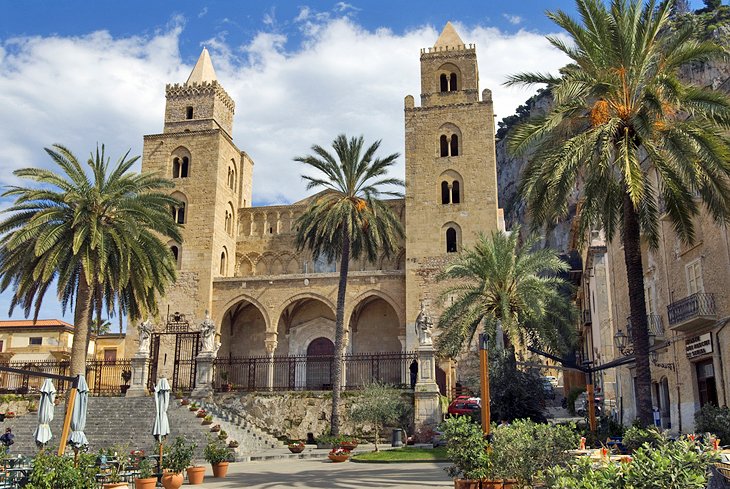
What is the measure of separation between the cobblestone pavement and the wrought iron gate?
12.3m

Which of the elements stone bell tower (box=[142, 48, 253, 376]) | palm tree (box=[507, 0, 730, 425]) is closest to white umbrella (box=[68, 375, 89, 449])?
palm tree (box=[507, 0, 730, 425])

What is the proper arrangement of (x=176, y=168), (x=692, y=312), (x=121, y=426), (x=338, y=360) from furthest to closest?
(x=176, y=168) → (x=338, y=360) → (x=121, y=426) → (x=692, y=312)

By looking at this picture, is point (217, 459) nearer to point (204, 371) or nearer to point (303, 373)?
point (204, 371)

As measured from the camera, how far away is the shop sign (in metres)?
17.8

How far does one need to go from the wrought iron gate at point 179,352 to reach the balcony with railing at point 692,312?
18.8 m

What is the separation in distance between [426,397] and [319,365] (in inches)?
484

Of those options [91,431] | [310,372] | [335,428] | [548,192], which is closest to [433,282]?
[310,372]

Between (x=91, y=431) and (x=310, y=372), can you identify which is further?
(x=310, y=372)

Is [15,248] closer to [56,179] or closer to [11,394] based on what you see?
[56,179]

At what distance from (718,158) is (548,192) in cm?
312

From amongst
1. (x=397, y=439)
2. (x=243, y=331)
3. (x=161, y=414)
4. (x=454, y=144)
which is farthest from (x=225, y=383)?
(x=454, y=144)

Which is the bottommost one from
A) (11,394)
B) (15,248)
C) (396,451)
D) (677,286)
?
(396,451)

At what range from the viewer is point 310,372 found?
34.8 m

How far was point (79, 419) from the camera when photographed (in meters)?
14.1
